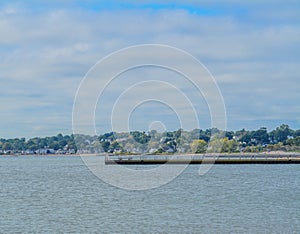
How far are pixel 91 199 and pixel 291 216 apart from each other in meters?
22.1

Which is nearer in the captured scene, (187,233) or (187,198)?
(187,233)

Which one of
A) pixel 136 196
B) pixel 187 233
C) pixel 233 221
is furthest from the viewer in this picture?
pixel 136 196

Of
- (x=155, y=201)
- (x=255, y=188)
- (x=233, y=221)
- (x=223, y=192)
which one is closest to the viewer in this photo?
(x=233, y=221)

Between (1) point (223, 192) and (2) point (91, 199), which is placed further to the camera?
(1) point (223, 192)

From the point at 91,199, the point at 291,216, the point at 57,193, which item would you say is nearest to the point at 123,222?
the point at 291,216

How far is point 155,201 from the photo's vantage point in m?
59.4

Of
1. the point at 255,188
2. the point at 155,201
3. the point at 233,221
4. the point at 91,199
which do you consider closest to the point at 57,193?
the point at 91,199

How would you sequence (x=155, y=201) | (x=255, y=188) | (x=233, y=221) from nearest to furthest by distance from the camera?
(x=233, y=221) < (x=155, y=201) < (x=255, y=188)

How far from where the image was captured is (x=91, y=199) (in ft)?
205

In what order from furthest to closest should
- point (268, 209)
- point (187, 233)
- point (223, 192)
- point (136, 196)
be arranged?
point (223, 192), point (136, 196), point (268, 209), point (187, 233)

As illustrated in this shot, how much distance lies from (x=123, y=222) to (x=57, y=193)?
26575mm

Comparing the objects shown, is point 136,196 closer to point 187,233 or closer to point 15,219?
point 15,219

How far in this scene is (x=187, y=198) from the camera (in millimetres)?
62625

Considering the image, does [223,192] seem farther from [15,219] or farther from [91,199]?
[15,219]
